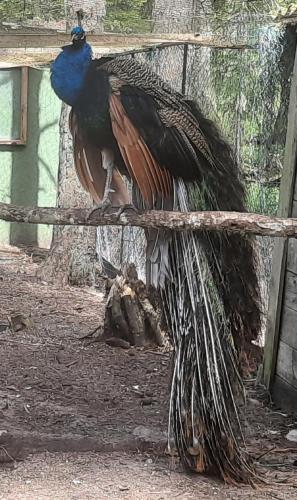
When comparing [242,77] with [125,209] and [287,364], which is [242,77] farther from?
[125,209]

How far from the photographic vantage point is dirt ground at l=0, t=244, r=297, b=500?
312cm

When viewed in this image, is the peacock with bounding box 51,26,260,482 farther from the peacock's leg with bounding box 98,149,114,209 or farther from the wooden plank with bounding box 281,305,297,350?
the wooden plank with bounding box 281,305,297,350

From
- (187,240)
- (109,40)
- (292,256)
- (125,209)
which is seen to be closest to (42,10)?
(109,40)

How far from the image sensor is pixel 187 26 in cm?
462

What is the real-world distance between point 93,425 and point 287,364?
1.17m

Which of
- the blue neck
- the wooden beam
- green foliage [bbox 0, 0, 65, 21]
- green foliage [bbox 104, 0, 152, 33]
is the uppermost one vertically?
green foliage [bbox 104, 0, 152, 33]

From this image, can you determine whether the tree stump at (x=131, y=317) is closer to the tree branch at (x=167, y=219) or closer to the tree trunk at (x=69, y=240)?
the tree trunk at (x=69, y=240)

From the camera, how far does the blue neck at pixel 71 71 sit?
10.7ft

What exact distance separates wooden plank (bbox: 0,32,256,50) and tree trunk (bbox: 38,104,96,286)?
2.23 m

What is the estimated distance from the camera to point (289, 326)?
4188 millimetres

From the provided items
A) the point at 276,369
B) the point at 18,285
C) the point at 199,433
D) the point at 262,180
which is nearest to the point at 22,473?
the point at 199,433

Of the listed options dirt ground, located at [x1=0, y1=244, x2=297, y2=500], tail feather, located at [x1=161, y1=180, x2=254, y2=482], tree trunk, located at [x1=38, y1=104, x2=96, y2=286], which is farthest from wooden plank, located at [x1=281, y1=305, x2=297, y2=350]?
tree trunk, located at [x1=38, y1=104, x2=96, y2=286]

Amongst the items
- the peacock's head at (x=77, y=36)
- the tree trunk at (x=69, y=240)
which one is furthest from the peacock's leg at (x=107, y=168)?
the tree trunk at (x=69, y=240)

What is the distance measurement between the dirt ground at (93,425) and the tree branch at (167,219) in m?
1.04
